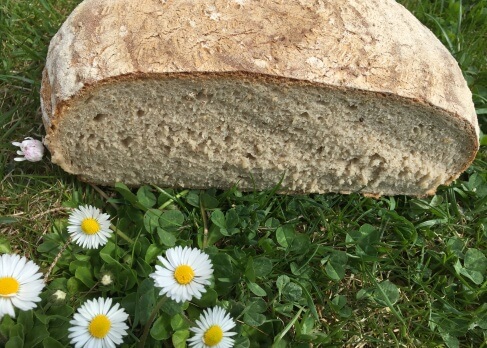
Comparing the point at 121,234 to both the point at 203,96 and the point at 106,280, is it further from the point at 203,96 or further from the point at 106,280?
the point at 203,96

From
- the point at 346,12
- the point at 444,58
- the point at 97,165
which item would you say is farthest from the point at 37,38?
the point at 444,58

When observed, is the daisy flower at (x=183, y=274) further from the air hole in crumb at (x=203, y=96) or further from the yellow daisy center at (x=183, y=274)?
the air hole in crumb at (x=203, y=96)

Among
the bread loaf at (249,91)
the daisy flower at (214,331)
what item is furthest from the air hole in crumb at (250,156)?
the daisy flower at (214,331)

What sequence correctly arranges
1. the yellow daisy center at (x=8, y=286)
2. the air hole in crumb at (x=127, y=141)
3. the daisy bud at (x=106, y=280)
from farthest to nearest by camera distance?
the air hole in crumb at (x=127, y=141) → the daisy bud at (x=106, y=280) → the yellow daisy center at (x=8, y=286)

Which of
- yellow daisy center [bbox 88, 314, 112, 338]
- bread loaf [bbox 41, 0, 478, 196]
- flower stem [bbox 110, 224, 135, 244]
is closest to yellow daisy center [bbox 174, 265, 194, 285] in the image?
yellow daisy center [bbox 88, 314, 112, 338]

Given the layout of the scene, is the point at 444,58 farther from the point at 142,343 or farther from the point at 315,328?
the point at 142,343

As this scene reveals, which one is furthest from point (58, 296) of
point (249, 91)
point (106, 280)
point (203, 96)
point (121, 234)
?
point (249, 91)

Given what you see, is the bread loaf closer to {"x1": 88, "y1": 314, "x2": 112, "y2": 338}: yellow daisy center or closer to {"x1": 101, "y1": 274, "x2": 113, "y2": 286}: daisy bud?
{"x1": 101, "y1": 274, "x2": 113, "y2": 286}: daisy bud
